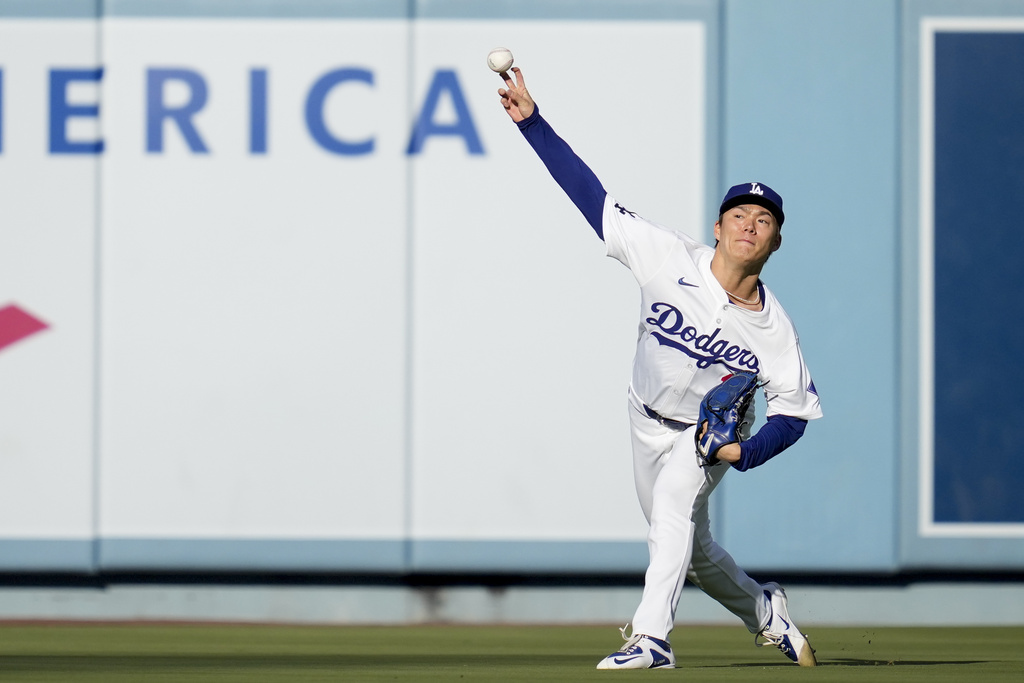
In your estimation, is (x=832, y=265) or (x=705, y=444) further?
(x=832, y=265)

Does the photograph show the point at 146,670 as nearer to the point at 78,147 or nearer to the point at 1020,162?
the point at 78,147

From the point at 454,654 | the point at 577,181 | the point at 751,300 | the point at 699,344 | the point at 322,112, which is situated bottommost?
the point at 454,654

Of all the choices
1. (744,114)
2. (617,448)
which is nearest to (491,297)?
(617,448)

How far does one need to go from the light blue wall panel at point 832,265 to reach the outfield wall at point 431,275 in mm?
15

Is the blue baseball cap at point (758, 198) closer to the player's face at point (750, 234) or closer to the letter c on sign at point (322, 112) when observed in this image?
the player's face at point (750, 234)

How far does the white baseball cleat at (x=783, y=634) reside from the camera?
4.07 meters

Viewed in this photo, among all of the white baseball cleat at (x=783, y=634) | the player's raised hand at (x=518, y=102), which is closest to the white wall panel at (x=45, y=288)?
the player's raised hand at (x=518, y=102)

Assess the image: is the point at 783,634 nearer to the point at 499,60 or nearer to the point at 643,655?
the point at 643,655

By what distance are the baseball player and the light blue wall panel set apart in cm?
217

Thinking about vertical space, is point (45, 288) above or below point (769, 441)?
above

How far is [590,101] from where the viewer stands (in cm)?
609

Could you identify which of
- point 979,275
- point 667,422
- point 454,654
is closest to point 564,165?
point 667,422

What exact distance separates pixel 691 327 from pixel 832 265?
251cm

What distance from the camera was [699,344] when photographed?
3.87 metres
